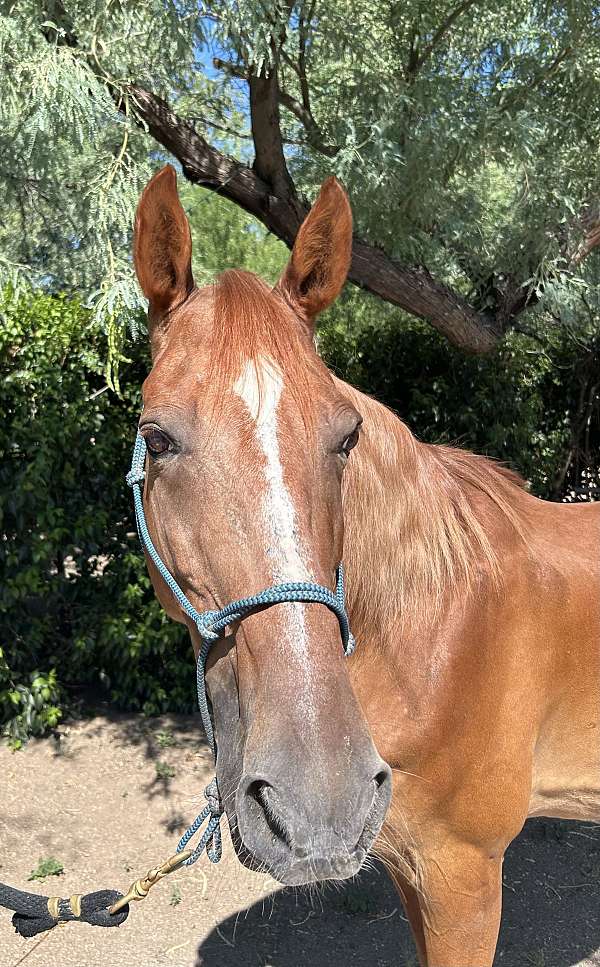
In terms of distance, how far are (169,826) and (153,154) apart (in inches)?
145

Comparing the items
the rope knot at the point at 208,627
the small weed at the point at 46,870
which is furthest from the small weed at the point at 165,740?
the rope knot at the point at 208,627

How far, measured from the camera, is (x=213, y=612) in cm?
128

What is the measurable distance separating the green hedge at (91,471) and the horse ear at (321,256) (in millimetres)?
2110

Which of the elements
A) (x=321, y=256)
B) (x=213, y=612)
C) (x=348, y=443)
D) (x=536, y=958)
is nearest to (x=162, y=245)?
(x=321, y=256)

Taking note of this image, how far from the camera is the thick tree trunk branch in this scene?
367 centimetres

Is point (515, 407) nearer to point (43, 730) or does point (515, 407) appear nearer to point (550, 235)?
point (550, 235)

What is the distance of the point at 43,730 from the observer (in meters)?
4.22

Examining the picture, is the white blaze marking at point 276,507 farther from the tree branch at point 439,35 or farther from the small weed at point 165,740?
the small weed at point 165,740

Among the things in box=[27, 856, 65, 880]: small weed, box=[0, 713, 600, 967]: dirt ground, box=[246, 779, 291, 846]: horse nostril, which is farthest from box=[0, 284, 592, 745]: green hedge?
box=[246, 779, 291, 846]: horse nostril

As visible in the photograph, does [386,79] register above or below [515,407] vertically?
above

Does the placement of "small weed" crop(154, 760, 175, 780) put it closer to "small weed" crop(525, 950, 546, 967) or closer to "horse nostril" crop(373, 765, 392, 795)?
"small weed" crop(525, 950, 546, 967)

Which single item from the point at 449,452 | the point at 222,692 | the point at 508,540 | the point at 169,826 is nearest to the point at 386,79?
the point at 449,452

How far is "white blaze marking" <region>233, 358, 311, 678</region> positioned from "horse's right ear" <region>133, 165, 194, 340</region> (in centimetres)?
38

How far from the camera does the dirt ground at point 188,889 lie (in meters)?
2.82
